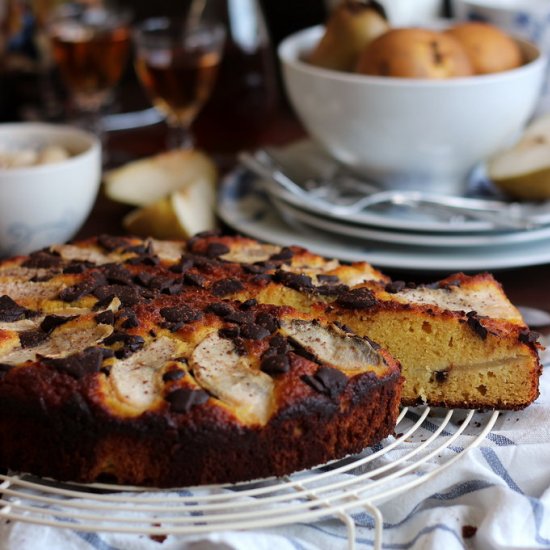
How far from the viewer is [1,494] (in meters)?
1.43

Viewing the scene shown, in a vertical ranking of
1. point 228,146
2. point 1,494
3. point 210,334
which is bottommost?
point 228,146

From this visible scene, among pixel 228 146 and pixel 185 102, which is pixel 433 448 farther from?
pixel 228 146

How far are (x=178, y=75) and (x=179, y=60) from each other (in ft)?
0.16

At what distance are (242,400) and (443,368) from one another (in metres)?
0.46

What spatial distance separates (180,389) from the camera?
4.63ft

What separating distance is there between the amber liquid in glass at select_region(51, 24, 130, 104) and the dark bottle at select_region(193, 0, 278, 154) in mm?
342

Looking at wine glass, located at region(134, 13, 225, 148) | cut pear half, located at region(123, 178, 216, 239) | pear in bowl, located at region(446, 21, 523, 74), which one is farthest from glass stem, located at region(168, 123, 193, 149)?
pear in bowl, located at region(446, 21, 523, 74)

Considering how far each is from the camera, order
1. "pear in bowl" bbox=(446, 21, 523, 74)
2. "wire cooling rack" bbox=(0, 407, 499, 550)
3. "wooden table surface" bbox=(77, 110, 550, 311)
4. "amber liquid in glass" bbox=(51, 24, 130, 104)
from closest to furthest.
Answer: "wire cooling rack" bbox=(0, 407, 499, 550) < "wooden table surface" bbox=(77, 110, 550, 311) < "pear in bowl" bbox=(446, 21, 523, 74) < "amber liquid in glass" bbox=(51, 24, 130, 104)

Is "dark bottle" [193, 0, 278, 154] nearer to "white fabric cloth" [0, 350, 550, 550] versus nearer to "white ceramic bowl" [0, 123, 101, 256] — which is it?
"white ceramic bowl" [0, 123, 101, 256]

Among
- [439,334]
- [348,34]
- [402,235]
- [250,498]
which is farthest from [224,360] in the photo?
[348,34]

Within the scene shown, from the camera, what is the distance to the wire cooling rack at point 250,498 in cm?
128

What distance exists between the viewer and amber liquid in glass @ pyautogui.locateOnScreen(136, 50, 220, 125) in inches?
110

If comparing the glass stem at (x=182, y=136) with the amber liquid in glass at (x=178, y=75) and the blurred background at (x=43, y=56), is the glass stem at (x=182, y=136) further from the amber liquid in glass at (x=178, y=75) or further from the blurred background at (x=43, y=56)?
the blurred background at (x=43, y=56)

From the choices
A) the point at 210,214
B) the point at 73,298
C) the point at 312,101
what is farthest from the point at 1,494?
the point at 312,101
